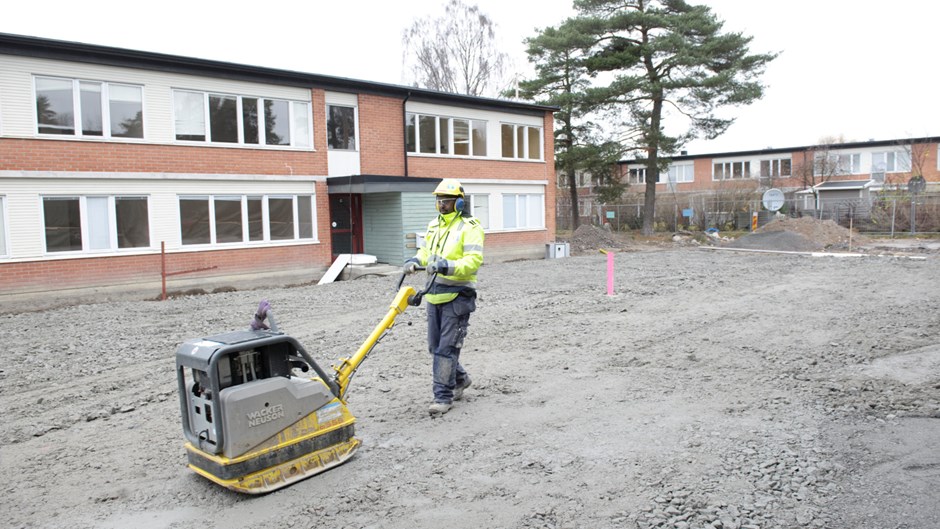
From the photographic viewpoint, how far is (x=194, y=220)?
17.8 metres

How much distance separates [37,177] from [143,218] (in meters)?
2.43

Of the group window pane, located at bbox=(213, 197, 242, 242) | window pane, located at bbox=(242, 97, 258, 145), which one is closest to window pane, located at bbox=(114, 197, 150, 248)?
window pane, located at bbox=(213, 197, 242, 242)

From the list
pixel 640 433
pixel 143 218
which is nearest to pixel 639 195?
pixel 143 218

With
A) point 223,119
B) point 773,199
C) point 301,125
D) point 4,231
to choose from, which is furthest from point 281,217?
point 773,199

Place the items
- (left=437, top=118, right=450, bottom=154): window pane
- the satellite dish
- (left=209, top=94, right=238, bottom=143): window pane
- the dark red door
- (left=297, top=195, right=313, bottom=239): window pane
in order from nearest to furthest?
(left=209, top=94, right=238, bottom=143): window pane < (left=297, top=195, right=313, bottom=239): window pane < the dark red door < (left=437, top=118, right=450, bottom=154): window pane < the satellite dish

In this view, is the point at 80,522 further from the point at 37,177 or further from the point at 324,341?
the point at 37,177

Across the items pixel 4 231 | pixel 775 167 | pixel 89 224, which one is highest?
pixel 775 167

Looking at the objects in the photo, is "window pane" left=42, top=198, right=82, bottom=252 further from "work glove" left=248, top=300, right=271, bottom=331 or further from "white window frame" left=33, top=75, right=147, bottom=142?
Answer: "work glove" left=248, top=300, right=271, bottom=331

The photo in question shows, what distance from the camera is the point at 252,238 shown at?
19.0 m

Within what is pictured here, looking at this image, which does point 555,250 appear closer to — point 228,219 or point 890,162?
point 228,219

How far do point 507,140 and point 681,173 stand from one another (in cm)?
3261

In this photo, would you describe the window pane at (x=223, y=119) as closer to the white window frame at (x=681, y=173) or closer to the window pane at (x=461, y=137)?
the window pane at (x=461, y=137)

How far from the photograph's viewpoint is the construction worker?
6.09 m

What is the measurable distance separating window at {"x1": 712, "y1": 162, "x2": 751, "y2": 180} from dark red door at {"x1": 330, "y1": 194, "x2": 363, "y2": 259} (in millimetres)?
36993
